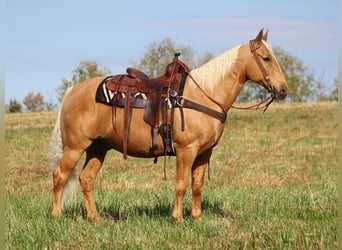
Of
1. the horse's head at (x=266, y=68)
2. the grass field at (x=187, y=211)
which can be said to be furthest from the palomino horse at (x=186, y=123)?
the grass field at (x=187, y=211)

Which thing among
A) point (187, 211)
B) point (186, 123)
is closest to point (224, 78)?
point (186, 123)

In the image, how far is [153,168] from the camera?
1731 cm

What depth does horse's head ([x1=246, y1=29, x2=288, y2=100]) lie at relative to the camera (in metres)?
7.36

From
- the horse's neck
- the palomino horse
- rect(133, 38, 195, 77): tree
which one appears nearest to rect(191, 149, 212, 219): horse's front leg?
the palomino horse

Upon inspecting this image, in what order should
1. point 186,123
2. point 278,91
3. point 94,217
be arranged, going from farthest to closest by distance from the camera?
point 94,217
point 186,123
point 278,91

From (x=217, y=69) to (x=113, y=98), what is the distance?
1448mm

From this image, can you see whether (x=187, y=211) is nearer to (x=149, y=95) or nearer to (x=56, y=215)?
(x=56, y=215)

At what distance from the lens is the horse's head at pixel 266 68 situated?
736 cm

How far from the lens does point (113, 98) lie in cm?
782

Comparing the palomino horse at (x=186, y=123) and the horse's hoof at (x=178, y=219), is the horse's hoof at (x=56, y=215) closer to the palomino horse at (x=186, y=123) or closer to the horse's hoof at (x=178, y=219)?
the palomino horse at (x=186, y=123)

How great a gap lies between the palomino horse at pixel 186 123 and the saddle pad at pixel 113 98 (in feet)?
0.27

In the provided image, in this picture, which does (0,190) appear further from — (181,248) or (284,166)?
(284,166)

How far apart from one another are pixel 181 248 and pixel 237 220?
1565 mm

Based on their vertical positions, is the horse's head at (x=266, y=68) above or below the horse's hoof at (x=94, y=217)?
above
